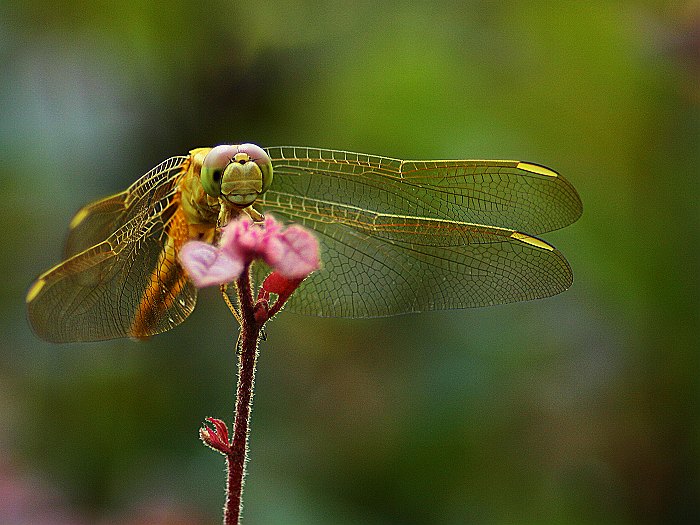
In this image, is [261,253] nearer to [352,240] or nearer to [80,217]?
[352,240]

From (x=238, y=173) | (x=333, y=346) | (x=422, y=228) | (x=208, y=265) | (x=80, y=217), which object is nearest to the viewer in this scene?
(x=208, y=265)

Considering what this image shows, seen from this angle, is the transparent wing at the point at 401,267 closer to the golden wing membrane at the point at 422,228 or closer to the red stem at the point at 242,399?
the golden wing membrane at the point at 422,228

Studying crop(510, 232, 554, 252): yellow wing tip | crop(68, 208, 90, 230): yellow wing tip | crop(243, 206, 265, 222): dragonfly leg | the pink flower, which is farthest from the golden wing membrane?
the pink flower

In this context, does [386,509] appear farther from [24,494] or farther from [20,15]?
[20,15]

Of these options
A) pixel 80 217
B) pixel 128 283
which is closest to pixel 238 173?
pixel 128 283

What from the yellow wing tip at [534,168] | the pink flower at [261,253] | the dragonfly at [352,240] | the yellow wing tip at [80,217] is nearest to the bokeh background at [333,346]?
the yellow wing tip at [80,217]

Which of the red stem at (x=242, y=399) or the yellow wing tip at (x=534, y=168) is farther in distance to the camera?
the yellow wing tip at (x=534, y=168)

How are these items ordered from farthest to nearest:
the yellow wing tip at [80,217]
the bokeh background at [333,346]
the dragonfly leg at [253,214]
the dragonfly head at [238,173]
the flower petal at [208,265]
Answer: the bokeh background at [333,346] < the yellow wing tip at [80,217] < the dragonfly leg at [253,214] < the dragonfly head at [238,173] < the flower petal at [208,265]
